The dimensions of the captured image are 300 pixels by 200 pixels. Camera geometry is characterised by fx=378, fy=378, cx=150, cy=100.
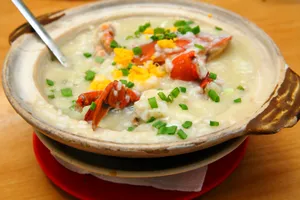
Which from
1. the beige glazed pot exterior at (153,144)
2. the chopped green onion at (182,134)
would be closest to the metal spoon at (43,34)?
the beige glazed pot exterior at (153,144)

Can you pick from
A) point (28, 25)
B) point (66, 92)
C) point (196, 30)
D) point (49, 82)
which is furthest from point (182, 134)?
point (28, 25)

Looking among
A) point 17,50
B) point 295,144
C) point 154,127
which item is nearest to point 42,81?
point 17,50

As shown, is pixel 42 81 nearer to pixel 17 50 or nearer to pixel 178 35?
pixel 17 50

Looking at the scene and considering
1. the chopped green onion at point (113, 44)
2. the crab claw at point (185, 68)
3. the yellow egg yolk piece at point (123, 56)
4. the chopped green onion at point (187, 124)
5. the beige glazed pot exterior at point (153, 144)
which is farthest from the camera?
the chopped green onion at point (113, 44)

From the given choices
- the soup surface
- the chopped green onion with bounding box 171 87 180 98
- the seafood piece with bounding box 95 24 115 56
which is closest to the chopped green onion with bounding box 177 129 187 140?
the soup surface

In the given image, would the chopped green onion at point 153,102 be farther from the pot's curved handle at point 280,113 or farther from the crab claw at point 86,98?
the pot's curved handle at point 280,113

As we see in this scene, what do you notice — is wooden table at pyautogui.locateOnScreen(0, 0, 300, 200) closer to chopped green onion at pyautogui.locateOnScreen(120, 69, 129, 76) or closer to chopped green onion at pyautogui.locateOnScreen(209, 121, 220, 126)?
chopped green onion at pyautogui.locateOnScreen(209, 121, 220, 126)
